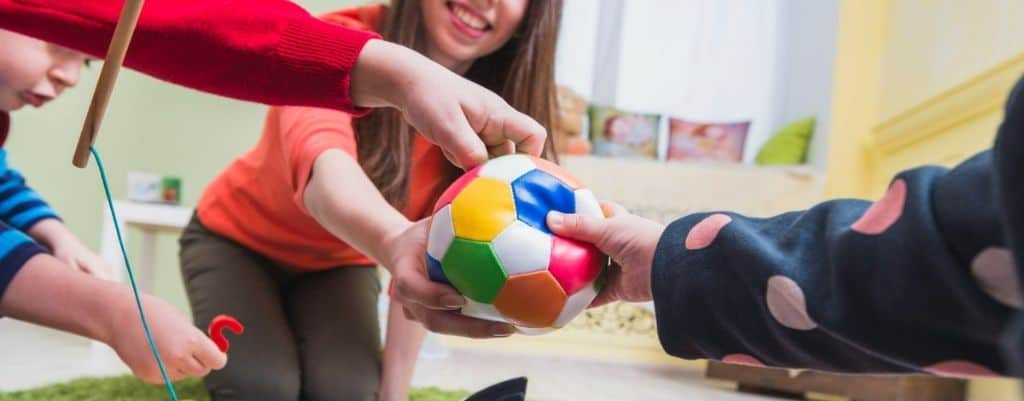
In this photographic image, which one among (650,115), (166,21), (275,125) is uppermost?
(166,21)

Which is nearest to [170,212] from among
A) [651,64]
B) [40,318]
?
[40,318]

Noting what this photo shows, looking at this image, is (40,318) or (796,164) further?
(796,164)

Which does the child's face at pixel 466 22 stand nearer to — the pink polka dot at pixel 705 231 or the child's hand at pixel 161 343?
the child's hand at pixel 161 343

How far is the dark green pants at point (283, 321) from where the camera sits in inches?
50.8

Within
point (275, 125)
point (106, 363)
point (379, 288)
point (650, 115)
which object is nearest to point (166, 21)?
point (275, 125)

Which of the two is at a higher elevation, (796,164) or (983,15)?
(983,15)

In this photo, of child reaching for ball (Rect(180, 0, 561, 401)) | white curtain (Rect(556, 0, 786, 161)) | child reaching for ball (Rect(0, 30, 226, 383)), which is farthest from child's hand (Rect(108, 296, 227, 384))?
Result: white curtain (Rect(556, 0, 786, 161))

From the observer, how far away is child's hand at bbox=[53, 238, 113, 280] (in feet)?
3.57

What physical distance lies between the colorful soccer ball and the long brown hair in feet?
1.50

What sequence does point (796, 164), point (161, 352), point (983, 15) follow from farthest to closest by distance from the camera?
point (796, 164)
point (983, 15)
point (161, 352)

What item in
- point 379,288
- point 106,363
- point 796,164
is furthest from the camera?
point 796,164

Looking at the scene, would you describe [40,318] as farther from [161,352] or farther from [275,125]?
[275,125]

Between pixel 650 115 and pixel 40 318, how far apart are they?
2.37 meters

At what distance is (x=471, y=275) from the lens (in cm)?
76
